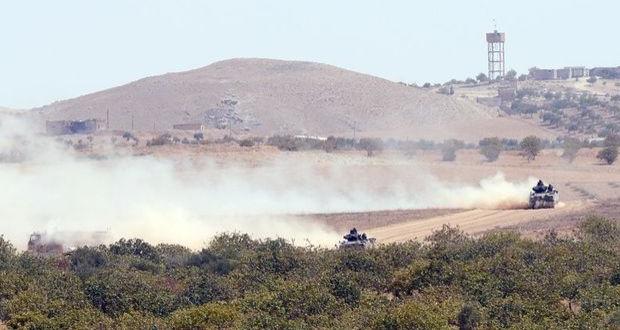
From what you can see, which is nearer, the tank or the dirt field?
the tank

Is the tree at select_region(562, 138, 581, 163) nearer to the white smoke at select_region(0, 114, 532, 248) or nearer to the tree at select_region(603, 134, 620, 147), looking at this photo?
the tree at select_region(603, 134, 620, 147)

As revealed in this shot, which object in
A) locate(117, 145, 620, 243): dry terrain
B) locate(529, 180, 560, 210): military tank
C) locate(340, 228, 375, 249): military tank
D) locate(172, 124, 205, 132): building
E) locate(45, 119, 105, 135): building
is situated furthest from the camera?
locate(172, 124, 205, 132): building

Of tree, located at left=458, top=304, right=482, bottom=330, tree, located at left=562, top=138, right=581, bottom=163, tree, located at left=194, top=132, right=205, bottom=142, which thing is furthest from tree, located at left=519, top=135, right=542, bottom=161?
tree, located at left=458, top=304, right=482, bottom=330

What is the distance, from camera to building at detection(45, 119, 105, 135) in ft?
532

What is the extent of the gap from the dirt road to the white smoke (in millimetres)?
3369

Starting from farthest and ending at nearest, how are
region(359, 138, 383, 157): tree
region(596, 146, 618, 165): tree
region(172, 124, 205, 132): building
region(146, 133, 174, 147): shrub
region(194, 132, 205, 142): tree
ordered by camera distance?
1. region(172, 124, 205, 132): building
2. region(194, 132, 205, 142): tree
3. region(146, 133, 174, 147): shrub
4. region(359, 138, 383, 157): tree
5. region(596, 146, 618, 165): tree

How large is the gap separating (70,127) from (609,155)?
205 feet

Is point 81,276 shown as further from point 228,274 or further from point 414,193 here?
point 414,193

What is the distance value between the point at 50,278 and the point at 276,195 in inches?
1935

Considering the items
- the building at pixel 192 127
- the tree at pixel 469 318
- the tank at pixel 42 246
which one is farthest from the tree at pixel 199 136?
the tree at pixel 469 318

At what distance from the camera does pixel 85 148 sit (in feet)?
458

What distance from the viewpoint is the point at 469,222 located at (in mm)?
92938

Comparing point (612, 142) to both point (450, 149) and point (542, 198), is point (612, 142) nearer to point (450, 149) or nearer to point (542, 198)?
point (450, 149)

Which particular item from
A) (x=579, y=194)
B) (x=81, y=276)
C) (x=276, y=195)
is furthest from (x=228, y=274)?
(x=579, y=194)
